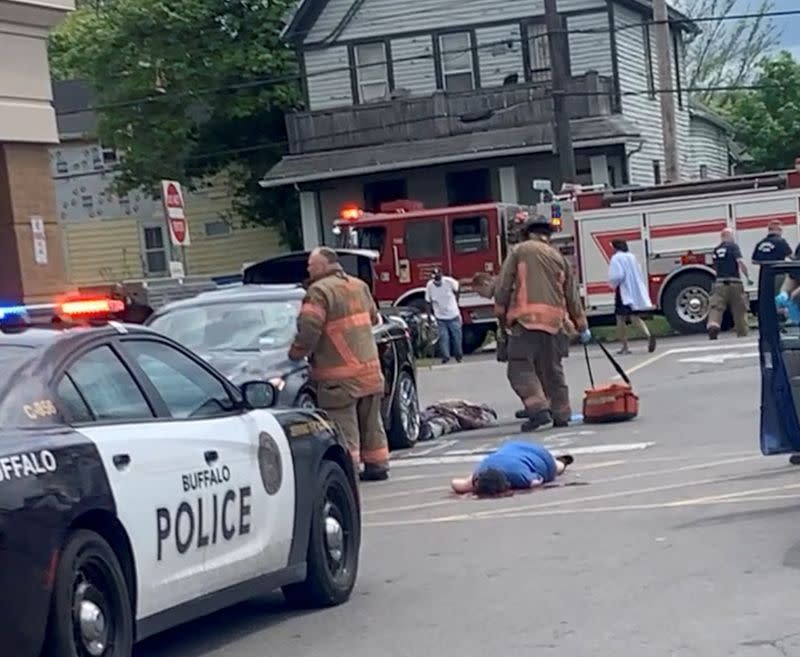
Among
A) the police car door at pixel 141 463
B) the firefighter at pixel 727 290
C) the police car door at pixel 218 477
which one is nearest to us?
the police car door at pixel 141 463

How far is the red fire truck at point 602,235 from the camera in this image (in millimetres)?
30094

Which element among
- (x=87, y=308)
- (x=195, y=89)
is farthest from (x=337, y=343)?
(x=195, y=89)

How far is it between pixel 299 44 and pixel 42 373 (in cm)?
3774

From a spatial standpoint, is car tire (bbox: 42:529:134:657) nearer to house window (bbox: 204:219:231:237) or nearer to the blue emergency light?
the blue emergency light

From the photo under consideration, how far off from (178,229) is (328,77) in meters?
25.4

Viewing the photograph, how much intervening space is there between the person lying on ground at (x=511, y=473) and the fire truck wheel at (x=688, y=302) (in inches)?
692

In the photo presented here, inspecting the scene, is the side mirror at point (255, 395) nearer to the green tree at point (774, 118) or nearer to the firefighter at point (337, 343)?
the firefighter at point (337, 343)

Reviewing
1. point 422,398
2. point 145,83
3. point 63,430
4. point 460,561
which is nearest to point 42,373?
point 63,430

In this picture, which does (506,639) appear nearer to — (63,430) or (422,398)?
(63,430)

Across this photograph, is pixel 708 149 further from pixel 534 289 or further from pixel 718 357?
pixel 534 289

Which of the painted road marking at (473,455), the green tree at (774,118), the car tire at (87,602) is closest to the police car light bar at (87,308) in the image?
the car tire at (87,602)

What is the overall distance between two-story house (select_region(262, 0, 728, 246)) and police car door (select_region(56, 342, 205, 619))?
3243cm

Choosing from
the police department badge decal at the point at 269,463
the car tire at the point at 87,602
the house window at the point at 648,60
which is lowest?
the car tire at the point at 87,602

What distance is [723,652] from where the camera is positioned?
7207 millimetres
